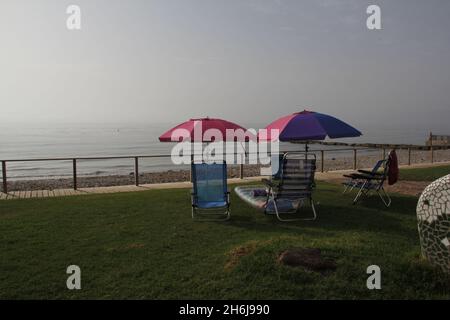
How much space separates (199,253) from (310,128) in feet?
13.5

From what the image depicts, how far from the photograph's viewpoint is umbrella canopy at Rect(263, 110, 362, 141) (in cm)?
778

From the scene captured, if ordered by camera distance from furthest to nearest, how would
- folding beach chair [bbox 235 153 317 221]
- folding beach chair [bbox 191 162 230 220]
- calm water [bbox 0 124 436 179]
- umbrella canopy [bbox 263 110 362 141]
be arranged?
calm water [bbox 0 124 436 179] → umbrella canopy [bbox 263 110 362 141] → folding beach chair [bbox 191 162 230 220] → folding beach chair [bbox 235 153 317 221]

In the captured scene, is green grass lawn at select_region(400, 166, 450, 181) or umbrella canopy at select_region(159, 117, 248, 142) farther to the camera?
green grass lawn at select_region(400, 166, 450, 181)

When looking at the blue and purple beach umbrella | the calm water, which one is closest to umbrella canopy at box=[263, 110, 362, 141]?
the blue and purple beach umbrella

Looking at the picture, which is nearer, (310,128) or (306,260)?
(306,260)

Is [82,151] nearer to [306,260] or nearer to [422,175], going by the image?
[422,175]

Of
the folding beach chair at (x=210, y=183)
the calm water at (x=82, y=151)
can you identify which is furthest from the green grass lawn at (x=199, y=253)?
the calm water at (x=82, y=151)

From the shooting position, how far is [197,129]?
7949mm

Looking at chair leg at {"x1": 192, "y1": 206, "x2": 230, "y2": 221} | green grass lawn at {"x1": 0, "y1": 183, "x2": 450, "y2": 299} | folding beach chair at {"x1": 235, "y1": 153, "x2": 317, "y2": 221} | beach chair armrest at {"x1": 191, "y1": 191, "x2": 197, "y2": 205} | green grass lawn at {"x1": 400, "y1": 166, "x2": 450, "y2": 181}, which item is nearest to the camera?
green grass lawn at {"x1": 0, "y1": 183, "x2": 450, "y2": 299}

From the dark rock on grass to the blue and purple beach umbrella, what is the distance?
11.7ft

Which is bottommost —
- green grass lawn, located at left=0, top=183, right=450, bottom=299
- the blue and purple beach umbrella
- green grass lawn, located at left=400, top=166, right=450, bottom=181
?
green grass lawn, located at left=0, top=183, right=450, bottom=299

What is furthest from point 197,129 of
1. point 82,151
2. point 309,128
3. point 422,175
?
point 82,151

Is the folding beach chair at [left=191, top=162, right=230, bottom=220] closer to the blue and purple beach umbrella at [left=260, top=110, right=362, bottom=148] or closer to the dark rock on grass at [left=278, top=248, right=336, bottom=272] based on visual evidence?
the blue and purple beach umbrella at [left=260, top=110, right=362, bottom=148]

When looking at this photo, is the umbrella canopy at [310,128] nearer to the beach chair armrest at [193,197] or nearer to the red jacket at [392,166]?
the red jacket at [392,166]
